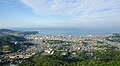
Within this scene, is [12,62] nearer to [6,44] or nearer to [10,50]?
[10,50]

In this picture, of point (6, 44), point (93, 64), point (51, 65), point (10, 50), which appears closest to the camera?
point (93, 64)

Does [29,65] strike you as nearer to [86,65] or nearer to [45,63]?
[45,63]

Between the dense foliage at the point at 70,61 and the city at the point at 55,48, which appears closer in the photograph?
the dense foliage at the point at 70,61

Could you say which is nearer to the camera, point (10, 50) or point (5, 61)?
point (5, 61)

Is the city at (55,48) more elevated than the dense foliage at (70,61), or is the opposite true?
the dense foliage at (70,61)

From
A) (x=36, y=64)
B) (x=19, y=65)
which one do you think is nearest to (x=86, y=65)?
(x=36, y=64)

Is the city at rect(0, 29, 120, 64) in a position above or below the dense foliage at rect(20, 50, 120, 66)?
below

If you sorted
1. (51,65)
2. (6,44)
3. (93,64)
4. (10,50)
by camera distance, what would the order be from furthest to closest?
(6,44), (10,50), (51,65), (93,64)

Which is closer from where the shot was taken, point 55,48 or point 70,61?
point 70,61

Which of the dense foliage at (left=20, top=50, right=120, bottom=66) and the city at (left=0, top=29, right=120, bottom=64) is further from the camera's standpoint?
the city at (left=0, top=29, right=120, bottom=64)

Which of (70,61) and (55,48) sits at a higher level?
(70,61)
